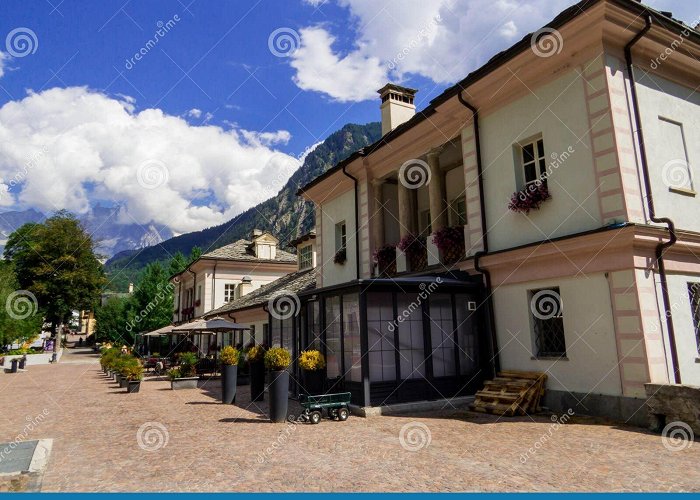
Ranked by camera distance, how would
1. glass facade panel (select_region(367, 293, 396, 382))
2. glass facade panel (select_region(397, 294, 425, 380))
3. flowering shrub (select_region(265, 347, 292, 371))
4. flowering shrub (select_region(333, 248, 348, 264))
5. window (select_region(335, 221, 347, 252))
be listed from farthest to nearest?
1. window (select_region(335, 221, 347, 252))
2. flowering shrub (select_region(333, 248, 348, 264))
3. glass facade panel (select_region(397, 294, 425, 380))
4. glass facade panel (select_region(367, 293, 396, 382))
5. flowering shrub (select_region(265, 347, 292, 371))

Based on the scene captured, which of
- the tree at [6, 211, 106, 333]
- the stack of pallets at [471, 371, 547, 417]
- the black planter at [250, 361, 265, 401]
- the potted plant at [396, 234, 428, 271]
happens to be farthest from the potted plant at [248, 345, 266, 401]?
the tree at [6, 211, 106, 333]

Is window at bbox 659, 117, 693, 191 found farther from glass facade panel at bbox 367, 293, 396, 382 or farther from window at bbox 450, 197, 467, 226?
glass facade panel at bbox 367, 293, 396, 382

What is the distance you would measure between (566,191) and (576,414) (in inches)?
180

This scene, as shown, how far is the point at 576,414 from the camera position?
922cm

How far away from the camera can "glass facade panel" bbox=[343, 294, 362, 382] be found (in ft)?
35.4

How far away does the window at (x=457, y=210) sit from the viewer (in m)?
15.1

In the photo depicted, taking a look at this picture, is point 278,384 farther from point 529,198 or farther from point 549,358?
point 529,198

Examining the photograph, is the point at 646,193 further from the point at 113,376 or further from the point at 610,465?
the point at 113,376

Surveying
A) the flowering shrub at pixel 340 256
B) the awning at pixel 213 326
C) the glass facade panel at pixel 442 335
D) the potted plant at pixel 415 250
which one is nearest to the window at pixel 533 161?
the glass facade panel at pixel 442 335

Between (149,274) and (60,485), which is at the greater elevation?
(149,274)

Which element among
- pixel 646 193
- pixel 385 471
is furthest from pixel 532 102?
pixel 385 471

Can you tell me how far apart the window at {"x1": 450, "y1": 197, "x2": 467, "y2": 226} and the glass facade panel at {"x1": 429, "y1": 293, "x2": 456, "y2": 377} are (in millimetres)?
4434

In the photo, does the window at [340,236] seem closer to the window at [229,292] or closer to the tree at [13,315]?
the window at [229,292]

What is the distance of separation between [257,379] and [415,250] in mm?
6127
